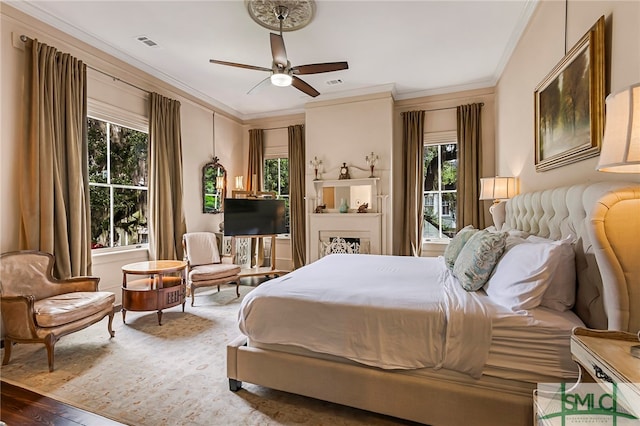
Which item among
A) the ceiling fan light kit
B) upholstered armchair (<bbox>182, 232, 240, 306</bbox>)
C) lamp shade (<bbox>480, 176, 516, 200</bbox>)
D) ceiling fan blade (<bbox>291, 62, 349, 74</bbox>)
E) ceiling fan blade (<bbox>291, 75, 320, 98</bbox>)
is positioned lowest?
upholstered armchair (<bbox>182, 232, 240, 306</bbox>)

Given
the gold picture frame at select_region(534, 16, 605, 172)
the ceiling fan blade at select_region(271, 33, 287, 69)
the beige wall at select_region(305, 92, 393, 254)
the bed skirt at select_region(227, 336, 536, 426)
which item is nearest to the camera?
the bed skirt at select_region(227, 336, 536, 426)

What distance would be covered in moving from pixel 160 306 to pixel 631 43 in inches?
164

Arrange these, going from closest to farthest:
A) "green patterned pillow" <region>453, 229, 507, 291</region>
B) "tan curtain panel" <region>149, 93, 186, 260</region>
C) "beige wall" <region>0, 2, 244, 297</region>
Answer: "green patterned pillow" <region>453, 229, 507, 291</region>
"beige wall" <region>0, 2, 244, 297</region>
"tan curtain panel" <region>149, 93, 186, 260</region>

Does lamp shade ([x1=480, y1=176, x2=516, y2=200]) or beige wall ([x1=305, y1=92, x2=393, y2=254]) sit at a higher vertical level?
beige wall ([x1=305, y1=92, x2=393, y2=254])

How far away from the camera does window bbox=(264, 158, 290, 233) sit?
20.9 ft

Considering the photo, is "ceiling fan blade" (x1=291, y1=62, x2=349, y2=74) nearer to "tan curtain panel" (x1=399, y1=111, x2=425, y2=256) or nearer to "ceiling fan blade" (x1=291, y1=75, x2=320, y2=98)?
"ceiling fan blade" (x1=291, y1=75, x2=320, y2=98)

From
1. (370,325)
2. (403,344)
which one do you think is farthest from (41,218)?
(403,344)

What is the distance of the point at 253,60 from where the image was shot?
4062 mm

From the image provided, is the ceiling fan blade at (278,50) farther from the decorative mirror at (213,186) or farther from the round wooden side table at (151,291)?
the decorative mirror at (213,186)

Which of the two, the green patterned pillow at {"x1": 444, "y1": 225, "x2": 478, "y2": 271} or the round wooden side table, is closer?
the green patterned pillow at {"x1": 444, "y1": 225, "x2": 478, "y2": 271}

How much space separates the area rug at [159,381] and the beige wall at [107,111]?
117cm

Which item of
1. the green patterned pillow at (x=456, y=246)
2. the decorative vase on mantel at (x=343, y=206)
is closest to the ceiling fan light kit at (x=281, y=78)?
the green patterned pillow at (x=456, y=246)

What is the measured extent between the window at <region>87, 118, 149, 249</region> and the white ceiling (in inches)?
38.3

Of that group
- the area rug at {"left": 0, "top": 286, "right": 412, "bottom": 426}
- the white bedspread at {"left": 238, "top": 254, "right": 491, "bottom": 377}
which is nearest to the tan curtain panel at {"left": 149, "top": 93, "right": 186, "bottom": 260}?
the area rug at {"left": 0, "top": 286, "right": 412, "bottom": 426}
